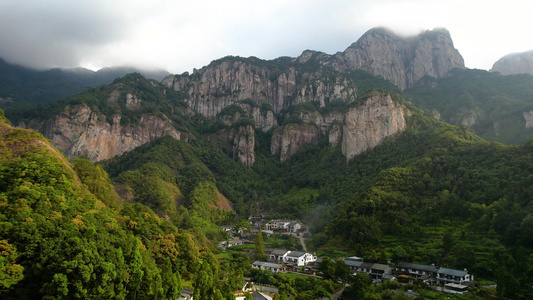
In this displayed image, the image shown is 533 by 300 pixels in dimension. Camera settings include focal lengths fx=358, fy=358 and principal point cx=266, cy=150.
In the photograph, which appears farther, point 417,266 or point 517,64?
point 517,64

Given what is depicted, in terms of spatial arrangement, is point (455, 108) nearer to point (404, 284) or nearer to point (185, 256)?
point (404, 284)

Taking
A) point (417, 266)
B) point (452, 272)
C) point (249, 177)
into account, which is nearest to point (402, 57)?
point (249, 177)

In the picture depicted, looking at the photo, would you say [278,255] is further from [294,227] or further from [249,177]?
[249,177]

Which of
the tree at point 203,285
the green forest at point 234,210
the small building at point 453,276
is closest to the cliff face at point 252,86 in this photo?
the green forest at point 234,210

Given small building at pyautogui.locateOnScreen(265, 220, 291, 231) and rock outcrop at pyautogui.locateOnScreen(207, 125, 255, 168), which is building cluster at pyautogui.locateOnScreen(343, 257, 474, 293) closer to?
small building at pyautogui.locateOnScreen(265, 220, 291, 231)

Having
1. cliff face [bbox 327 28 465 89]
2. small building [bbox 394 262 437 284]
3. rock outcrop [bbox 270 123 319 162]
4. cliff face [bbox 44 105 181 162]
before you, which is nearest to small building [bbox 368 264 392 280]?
small building [bbox 394 262 437 284]

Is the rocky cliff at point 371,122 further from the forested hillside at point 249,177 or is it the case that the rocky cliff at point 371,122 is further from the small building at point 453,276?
the small building at point 453,276
